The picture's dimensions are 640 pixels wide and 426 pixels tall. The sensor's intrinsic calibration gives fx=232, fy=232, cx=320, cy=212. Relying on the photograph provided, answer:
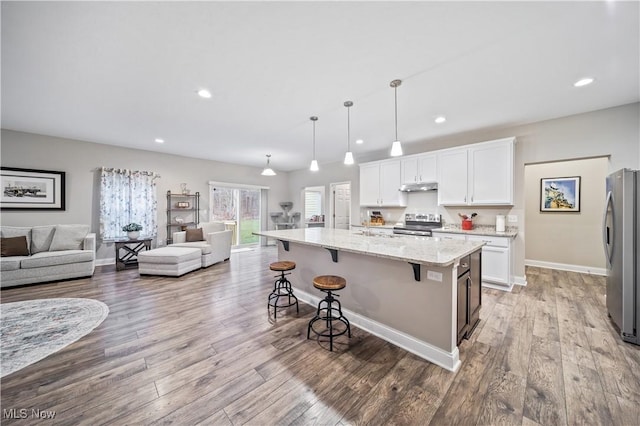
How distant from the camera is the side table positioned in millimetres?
4828

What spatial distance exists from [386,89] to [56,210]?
258 inches

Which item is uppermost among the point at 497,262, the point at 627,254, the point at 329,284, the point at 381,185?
the point at 381,185

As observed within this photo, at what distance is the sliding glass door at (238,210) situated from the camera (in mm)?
6867

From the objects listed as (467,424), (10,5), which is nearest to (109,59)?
(10,5)

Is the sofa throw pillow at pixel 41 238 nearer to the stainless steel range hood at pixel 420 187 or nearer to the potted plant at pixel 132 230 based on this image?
the potted plant at pixel 132 230

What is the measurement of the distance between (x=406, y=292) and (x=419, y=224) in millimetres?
3033

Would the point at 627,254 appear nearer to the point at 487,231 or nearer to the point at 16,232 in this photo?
the point at 487,231

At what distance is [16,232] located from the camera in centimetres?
405

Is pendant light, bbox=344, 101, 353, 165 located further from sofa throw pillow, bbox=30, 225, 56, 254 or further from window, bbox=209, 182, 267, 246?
sofa throw pillow, bbox=30, 225, 56, 254

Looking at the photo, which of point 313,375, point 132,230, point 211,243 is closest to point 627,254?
point 313,375

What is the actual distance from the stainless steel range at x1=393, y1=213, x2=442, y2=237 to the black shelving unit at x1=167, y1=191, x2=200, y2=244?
5.16 metres

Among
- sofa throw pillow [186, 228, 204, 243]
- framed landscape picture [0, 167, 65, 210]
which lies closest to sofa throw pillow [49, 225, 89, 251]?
framed landscape picture [0, 167, 65, 210]

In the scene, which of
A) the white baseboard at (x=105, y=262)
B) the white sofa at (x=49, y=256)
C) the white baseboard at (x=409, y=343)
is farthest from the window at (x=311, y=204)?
the white baseboard at (x=409, y=343)

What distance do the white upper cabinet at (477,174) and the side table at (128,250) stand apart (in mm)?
6305
